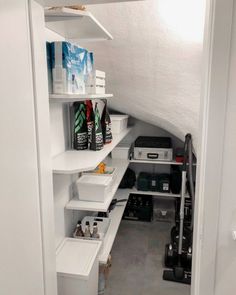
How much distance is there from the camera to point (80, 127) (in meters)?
1.90

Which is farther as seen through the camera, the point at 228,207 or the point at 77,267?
the point at 77,267

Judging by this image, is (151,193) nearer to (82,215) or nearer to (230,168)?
(82,215)

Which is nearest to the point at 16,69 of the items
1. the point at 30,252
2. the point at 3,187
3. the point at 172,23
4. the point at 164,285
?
the point at 3,187

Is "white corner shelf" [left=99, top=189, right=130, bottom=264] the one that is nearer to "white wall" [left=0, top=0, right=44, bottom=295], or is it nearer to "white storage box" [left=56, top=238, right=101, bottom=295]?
"white storage box" [left=56, top=238, right=101, bottom=295]

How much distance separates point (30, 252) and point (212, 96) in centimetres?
90

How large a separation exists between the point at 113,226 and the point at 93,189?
606mm

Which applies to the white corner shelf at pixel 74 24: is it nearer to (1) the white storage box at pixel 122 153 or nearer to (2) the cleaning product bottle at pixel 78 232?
(2) the cleaning product bottle at pixel 78 232

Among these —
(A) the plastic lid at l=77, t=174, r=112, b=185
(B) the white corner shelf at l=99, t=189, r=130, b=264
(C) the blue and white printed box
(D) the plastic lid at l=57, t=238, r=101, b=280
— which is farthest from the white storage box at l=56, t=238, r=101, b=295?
(C) the blue and white printed box

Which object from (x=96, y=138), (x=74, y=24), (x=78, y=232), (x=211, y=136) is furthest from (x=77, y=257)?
(x=74, y=24)

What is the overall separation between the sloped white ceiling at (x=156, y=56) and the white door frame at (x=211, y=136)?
728 millimetres

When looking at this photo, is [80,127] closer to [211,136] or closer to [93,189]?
[93,189]

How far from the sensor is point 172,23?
5.51ft

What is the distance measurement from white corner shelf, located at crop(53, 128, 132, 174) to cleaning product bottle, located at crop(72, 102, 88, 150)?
6 cm

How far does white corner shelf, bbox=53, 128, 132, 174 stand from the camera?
1477mm
